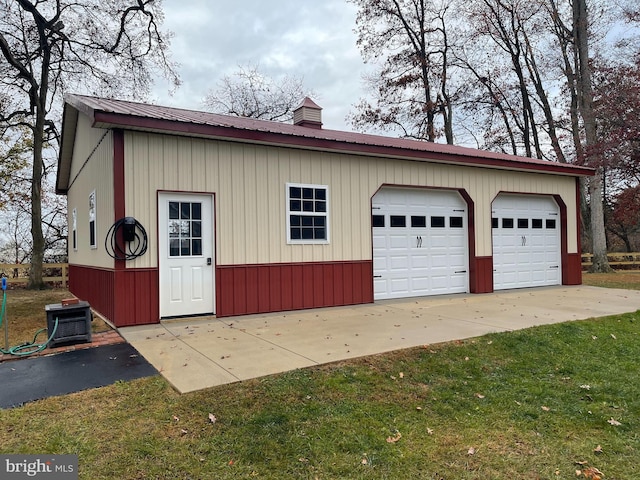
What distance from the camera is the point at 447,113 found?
75.3ft

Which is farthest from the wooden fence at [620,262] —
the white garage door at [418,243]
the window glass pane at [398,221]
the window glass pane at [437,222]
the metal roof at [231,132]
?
the window glass pane at [398,221]

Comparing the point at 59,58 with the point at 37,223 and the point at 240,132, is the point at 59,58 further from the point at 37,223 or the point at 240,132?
the point at 240,132

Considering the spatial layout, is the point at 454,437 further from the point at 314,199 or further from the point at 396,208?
the point at 396,208

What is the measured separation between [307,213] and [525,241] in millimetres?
6242

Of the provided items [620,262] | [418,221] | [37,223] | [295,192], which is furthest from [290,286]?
[620,262]

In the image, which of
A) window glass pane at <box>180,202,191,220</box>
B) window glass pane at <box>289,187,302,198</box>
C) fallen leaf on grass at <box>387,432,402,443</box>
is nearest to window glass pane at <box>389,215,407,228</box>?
window glass pane at <box>289,187,302,198</box>

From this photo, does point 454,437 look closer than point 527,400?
Yes

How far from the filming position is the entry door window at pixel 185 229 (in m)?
6.98

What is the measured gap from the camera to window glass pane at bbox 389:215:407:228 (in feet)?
30.4

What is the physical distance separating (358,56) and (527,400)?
22647 mm

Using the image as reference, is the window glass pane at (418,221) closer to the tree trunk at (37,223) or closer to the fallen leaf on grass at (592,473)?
the fallen leaf on grass at (592,473)

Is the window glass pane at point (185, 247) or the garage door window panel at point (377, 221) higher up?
the garage door window panel at point (377, 221)

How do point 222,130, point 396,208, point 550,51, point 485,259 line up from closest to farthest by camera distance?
point 222,130 < point 396,208 < point 485,259 < point 550,51

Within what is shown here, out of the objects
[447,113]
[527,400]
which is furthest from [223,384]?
[447,113]
